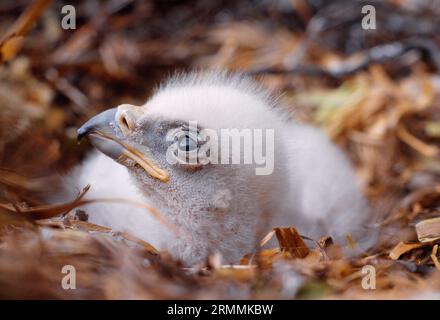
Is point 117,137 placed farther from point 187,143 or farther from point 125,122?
point 187,143

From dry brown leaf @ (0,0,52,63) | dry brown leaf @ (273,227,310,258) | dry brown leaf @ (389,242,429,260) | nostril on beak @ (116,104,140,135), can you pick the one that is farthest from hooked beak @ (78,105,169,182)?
dry brown leaf @ (389,242,429,260)

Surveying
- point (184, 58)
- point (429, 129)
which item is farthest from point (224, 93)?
point (184, 58)


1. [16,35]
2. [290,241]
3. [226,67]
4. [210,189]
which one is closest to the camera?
[290,241]

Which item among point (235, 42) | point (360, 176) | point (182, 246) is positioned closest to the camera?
point (182, 246)

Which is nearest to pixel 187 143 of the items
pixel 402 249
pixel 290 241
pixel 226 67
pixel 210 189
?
pixel 210 189

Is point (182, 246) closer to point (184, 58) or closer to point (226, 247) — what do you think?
point (226, 247)

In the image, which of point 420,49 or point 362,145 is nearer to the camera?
point 362,145

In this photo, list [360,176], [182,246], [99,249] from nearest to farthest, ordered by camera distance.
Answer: [99,249] < [182,246] < [360,176]
